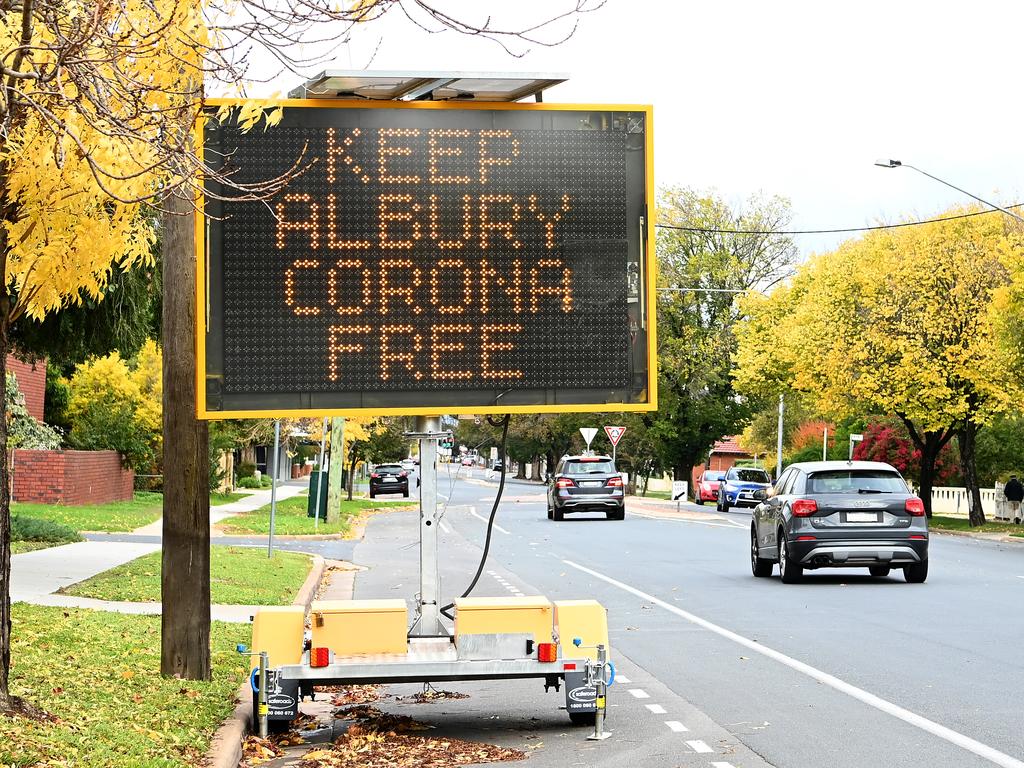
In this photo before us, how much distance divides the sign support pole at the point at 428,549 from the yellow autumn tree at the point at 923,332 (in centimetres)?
3150

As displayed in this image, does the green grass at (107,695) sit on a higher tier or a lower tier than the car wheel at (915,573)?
higher

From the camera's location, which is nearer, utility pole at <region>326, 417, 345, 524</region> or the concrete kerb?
the concrete kerb

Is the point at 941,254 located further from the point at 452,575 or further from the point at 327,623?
the point at 327,623

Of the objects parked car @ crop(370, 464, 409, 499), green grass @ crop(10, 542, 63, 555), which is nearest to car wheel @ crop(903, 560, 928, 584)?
green grass @ crop(10, 542, 63, 555)

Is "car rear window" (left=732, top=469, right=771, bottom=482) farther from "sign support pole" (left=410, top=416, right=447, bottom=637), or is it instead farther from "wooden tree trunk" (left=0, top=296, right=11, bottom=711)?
"wooden tree trunk" (left=0, top=296, right=11, bottom=711)

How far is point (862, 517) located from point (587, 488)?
23123 millimetres

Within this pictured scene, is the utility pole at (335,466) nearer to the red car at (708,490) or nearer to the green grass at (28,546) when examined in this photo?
the green grass at (28,546)

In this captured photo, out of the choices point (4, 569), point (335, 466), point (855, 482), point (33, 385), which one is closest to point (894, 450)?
point (335, 466)

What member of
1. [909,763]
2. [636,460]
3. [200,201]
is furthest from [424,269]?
[636,460]

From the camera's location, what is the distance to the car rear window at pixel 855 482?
1961 cm

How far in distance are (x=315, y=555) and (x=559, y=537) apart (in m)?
8.58

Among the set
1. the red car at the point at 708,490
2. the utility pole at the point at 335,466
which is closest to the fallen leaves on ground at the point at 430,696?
the utility pole at the point at 335,466

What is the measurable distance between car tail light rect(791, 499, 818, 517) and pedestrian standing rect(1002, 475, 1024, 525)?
32.1 metres

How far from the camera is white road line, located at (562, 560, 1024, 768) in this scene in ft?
27.8
